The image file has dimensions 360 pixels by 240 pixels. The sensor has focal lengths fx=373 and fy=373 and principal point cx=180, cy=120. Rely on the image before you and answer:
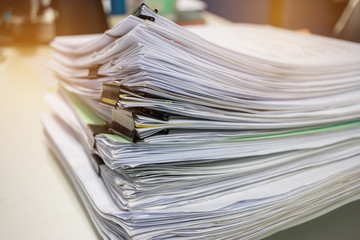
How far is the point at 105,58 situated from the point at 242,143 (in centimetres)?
18

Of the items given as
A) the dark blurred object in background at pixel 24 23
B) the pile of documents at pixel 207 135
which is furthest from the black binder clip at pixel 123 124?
the dark blurred object in background at pixel 24 23

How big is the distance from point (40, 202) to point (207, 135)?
24 cm

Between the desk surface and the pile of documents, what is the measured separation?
0.07 feet

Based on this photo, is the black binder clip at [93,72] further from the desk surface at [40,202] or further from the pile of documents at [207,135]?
the desk surface at [40,202]

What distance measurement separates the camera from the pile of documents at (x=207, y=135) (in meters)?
0.35

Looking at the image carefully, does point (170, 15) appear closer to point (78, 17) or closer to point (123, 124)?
point (78, 17)

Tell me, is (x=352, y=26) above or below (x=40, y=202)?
above

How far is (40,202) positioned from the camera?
0.47 metres

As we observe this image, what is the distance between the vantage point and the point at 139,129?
0.34 m

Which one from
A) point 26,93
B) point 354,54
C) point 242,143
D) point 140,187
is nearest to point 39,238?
point 140,187

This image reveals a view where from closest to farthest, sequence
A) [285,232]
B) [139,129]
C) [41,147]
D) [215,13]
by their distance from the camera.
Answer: [139,129] < [285,232] < [41,147] < [215,13]

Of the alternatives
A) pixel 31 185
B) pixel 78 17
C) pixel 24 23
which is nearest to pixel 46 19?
pixel 24 23

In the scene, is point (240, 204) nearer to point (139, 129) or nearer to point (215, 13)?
point (139, 129)

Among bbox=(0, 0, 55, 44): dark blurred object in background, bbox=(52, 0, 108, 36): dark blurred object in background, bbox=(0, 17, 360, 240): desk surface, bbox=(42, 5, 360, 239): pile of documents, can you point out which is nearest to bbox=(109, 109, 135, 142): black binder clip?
bbox=(42, 5, 360, 239): pile of documents
